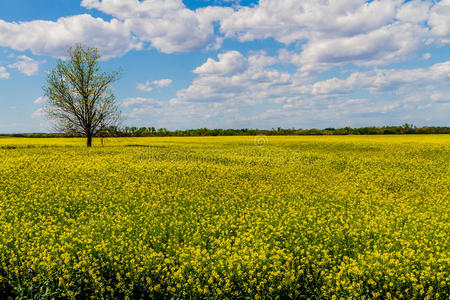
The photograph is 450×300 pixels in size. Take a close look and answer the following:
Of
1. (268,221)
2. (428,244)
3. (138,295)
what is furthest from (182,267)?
(428,244)

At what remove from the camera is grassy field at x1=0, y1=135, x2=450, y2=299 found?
259 inches

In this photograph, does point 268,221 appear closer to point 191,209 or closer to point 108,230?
point 191,209

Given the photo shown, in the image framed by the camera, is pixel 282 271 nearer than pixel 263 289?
No

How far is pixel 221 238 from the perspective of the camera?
895 cm

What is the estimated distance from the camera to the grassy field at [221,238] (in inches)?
259

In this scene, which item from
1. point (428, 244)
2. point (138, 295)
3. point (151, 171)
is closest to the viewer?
point (138, 295)

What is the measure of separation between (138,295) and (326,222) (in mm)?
6270

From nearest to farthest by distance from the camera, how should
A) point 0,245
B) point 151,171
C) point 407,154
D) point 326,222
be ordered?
point 0,245 < point 326,222 < point 151,171 < point 407,154

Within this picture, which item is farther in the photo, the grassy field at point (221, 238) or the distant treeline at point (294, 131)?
the distant treeline at point (294, 131)

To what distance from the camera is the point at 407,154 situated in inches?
1251

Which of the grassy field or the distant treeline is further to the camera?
the distant treeline

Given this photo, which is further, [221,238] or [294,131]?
[294,131]

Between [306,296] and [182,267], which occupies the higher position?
[182,267]

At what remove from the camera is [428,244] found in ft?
28.7
